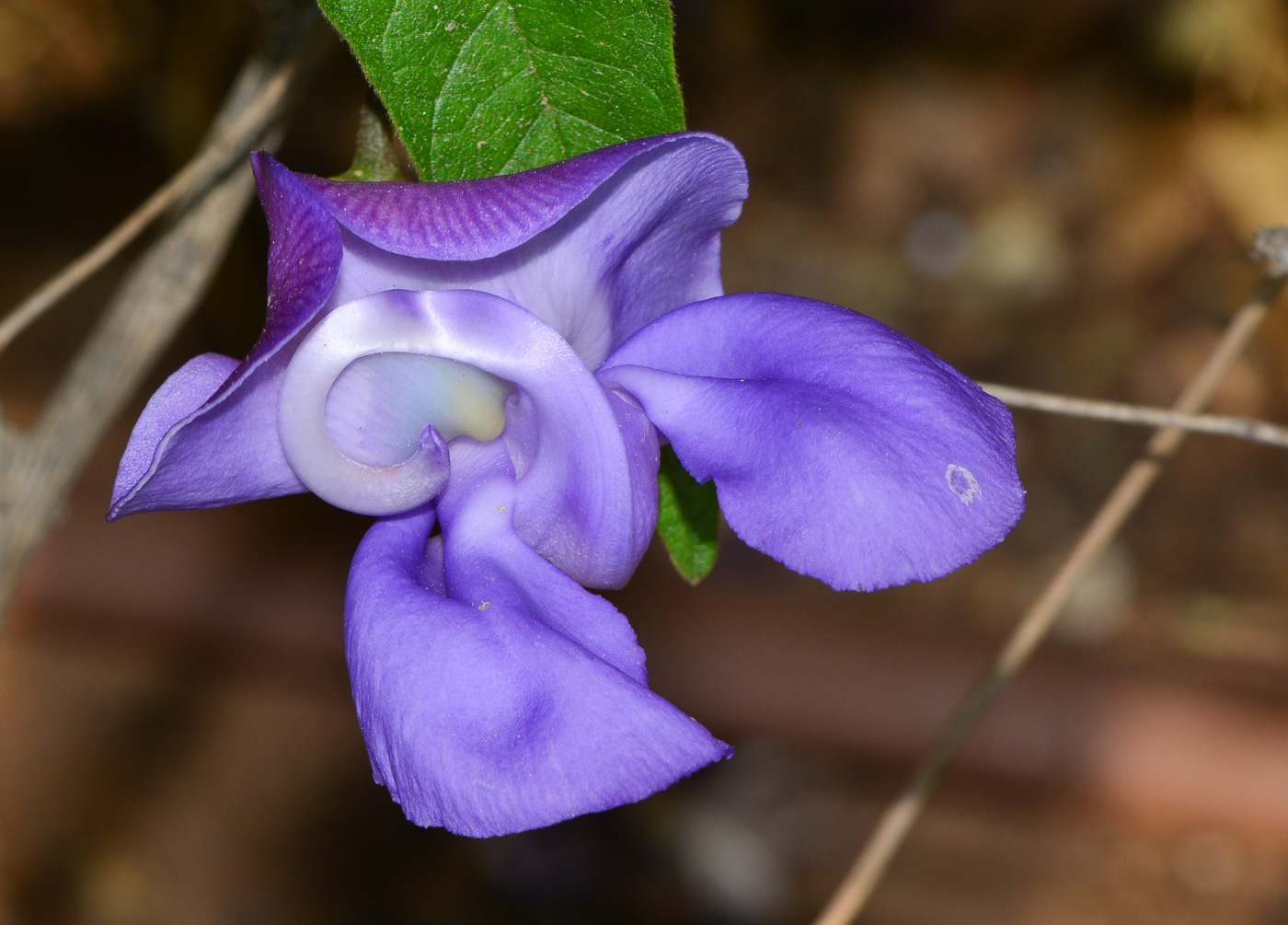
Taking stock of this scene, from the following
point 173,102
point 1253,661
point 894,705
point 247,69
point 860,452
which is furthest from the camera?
point 1253,661

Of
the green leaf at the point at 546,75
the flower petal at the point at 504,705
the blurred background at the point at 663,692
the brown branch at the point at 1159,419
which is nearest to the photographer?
the flower petal at the point at 504,705

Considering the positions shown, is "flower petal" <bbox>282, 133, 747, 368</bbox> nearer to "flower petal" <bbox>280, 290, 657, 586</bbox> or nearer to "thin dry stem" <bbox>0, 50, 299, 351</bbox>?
"flower petal" <bbox>280, 290, 657, 586</bbox>

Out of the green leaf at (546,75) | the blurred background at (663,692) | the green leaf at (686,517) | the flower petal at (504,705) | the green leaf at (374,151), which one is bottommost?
the blurred background at (663,692)

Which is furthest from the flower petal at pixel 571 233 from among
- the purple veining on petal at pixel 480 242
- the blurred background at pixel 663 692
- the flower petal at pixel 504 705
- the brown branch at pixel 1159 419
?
the blurred background at pixel 663 692

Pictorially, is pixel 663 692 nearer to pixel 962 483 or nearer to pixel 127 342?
pixel 127 342

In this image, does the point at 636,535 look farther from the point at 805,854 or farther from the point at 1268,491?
the point at 1268,491

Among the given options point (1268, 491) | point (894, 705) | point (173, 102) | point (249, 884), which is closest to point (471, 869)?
point (249, 884)

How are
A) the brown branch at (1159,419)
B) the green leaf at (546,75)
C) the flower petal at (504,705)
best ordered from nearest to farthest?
the flower petal at (504,705) → the green leaf at (546,75) → the brown branch at (1159,419)

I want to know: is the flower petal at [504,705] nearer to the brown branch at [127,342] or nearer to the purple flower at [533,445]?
the purple flower at [533,445]
